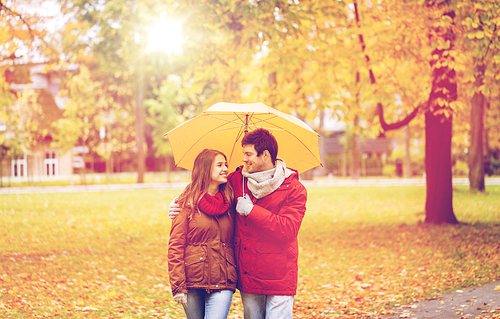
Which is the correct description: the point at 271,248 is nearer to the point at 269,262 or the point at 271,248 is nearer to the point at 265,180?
the point at 269,262

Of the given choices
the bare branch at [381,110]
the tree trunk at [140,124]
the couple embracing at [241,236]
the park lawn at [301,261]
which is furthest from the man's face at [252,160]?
the tree trunk at [140,124]

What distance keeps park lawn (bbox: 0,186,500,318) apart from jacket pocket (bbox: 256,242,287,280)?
291 cm

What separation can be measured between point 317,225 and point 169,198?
34.1ft

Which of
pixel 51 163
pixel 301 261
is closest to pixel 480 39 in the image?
pixel 301 261

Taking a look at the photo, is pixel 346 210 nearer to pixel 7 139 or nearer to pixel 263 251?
pixel 263 251

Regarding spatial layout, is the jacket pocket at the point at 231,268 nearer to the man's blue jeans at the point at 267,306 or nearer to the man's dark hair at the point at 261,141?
the man's blue jeans at the point at 267,306

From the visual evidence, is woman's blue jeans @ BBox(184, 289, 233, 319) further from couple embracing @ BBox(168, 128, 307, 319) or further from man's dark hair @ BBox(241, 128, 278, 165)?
man's dark hair @ BBox(241, 128, 278, 165)

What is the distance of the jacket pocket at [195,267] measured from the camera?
3.15 meters

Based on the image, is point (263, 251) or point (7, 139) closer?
point (263, 251)

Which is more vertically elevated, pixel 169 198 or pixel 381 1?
pixel 381 1

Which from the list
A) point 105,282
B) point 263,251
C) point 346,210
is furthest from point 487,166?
point 263,251

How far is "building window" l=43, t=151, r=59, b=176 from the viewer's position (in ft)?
148

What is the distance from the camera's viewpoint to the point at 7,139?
30922 millimetres

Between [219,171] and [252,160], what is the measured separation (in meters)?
0.25
